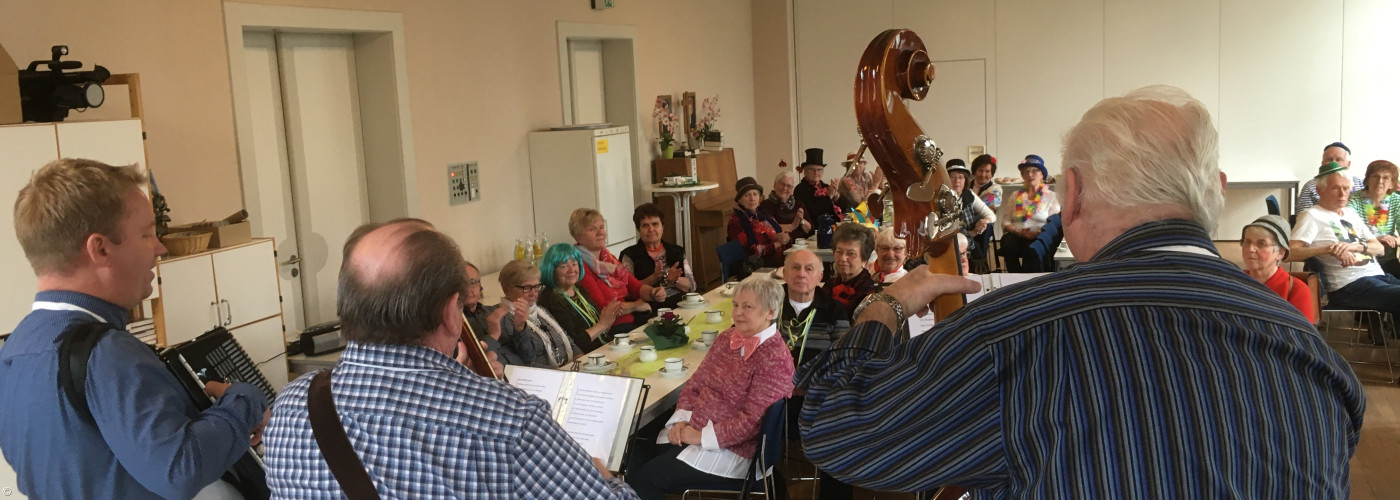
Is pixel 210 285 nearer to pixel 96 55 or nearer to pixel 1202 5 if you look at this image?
pixel 96 55

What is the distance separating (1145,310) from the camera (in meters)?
1.24

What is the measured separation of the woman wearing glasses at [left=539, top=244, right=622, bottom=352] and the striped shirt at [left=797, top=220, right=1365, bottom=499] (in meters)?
4.20

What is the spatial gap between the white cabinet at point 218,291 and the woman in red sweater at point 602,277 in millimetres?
1675

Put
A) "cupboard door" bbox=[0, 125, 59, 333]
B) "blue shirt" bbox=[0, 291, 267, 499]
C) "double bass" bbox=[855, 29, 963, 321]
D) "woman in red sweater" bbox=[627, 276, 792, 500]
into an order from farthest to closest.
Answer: "woman in red sweater" bbox=[627, 276, 792, 500], "cupboard door" bbox=[0, 125, 59, 333], "blue shirt" bbox=[0, 291, 267, 499], "double bass" bbox=[855, 29, 963, 321]

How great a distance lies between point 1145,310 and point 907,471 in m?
0.35

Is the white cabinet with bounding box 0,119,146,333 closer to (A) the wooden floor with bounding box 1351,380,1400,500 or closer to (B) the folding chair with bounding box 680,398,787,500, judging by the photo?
(B) the folding chair with bounding box 680,398,787,500

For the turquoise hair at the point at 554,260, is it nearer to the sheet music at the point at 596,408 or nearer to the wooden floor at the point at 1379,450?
the sheet music at the point at 596,408

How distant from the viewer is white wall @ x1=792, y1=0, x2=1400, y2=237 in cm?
A: 1112

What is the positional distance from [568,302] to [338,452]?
4.13m

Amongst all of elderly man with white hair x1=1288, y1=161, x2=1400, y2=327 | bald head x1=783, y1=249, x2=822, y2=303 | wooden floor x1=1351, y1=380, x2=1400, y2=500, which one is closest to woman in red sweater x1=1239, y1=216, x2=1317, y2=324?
wooden floor x1=1351, y1=380, x2=1400, y2=500

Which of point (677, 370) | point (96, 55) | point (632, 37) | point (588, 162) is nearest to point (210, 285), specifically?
point (96, 55)

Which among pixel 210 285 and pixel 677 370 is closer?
pixel 677 370

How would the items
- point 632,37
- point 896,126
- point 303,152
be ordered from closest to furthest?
point 896,126 < point 303,152 < point 632,37

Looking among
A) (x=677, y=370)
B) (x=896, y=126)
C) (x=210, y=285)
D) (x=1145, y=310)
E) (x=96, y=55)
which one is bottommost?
(x=677, y=370)
